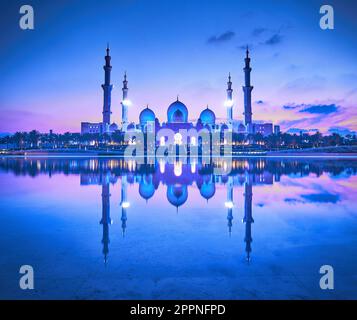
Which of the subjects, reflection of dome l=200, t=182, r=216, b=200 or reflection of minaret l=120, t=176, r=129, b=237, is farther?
reflection of dome l=200, t=182, r=216, b=200

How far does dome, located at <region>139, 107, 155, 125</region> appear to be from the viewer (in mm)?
55938

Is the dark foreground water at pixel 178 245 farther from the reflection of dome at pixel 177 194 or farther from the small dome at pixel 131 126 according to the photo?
the small dome at pixel 131 126

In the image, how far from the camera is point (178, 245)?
3.78 meters

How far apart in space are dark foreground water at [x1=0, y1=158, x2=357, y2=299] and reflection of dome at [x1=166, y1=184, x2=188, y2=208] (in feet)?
0.16

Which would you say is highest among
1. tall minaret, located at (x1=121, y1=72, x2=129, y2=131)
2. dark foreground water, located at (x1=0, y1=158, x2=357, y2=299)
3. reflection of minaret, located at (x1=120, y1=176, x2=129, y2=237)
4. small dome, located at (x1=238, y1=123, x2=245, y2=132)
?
tall minaret, located at (x1=121, y1=72, x2=129, y2=131)

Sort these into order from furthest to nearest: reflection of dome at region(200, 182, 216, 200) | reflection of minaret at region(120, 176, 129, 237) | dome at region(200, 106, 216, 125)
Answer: dome at region(200, 106, 216, 125) → reflection of dome at region(200, 182, 216, 200) → reflection of minaret at region(120, 176, 129, 237)

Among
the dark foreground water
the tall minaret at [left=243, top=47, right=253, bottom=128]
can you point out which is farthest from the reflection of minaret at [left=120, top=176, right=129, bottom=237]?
the tall minaret at [left=243, top=47, right=253, bottom=128]

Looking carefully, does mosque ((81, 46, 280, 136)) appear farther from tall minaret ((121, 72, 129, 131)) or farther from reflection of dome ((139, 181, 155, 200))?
reflection of dome ((139, 181, 155, 200))

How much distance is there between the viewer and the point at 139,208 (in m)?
5.95

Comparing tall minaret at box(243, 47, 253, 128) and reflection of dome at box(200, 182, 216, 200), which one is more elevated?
tall minaret at box(243, 47, 253, 128)

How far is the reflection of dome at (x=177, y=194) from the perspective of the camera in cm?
649
